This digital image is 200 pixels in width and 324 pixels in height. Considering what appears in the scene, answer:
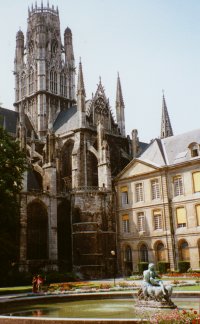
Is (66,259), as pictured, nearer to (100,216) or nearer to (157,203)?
(100,216)

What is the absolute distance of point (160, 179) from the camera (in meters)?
42.4

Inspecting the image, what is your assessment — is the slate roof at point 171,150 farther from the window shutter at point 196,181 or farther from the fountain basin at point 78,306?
the fountain basin at point 78,306

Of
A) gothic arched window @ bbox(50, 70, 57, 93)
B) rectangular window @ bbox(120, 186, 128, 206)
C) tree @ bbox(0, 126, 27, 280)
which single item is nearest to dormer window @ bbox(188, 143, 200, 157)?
rectangular window @ bbox(120, 186, 128, 206)

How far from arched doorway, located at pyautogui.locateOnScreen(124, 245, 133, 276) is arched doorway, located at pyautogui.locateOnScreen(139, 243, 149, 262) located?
150cm

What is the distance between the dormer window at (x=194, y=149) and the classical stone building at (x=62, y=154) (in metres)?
10.3

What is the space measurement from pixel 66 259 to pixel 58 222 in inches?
165

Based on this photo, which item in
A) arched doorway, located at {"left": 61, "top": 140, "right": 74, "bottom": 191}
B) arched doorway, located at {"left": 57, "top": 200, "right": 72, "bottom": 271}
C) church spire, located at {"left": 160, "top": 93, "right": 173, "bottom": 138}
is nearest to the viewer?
arched doorway, located at {"left": 57, "top": 200, "right": 72, "bottom": 271}

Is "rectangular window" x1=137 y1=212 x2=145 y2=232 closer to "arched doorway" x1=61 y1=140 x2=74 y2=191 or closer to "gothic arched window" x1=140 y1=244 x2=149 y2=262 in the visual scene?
"gothic arched window" x1=140 y1=244 x2=149 y2=262

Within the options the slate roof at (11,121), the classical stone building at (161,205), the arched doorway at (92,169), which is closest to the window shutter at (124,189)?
the classical stone building at (161,205)

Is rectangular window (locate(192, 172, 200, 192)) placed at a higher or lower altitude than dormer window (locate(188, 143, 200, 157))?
lower

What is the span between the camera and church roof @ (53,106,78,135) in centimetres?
5497

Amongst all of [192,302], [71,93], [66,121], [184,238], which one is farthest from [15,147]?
[71,93]

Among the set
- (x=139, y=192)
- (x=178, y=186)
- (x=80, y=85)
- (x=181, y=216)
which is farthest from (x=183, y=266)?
(x=80, y=85)

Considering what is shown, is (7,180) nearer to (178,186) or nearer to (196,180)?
(178,186)
